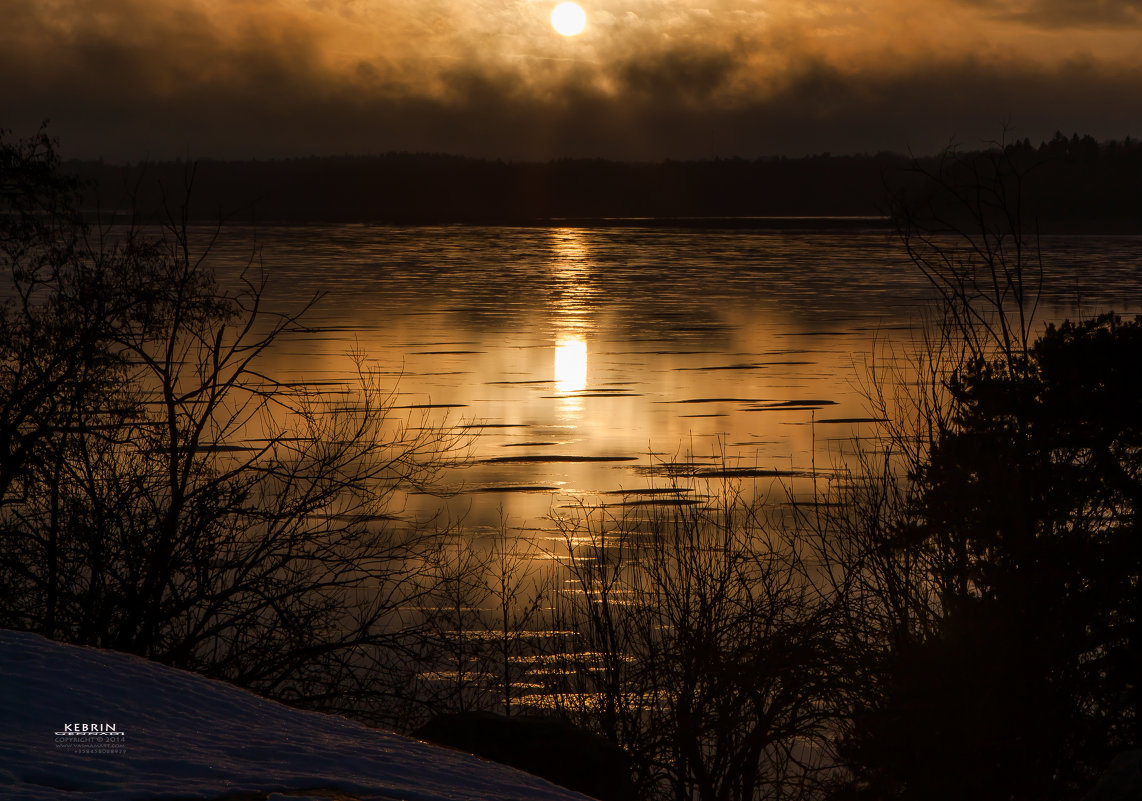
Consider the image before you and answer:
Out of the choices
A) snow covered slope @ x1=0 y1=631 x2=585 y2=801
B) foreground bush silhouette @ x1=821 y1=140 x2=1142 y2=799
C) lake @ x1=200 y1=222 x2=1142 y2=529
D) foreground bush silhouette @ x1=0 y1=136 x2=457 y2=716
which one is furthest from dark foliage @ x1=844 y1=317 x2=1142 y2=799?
snow covered slope @ x1=0 y1=631 x2=585 y2=801

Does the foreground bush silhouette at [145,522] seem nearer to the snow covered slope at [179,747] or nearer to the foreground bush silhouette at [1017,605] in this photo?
the foreground bush silhouette at [1017,605]

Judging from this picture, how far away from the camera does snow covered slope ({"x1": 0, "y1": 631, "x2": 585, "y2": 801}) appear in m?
2.76

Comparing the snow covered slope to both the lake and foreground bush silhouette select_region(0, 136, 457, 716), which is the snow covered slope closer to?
foreground bush silhouette select_region(0, 136, 457, 716)

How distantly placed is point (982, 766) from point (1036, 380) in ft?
12.4

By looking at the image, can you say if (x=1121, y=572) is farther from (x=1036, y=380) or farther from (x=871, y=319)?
(x=871, y=319)

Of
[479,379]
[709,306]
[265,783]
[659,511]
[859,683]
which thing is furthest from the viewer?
[709,306]

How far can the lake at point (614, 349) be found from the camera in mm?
21641

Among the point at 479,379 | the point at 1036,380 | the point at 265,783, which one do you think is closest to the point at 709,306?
the point at 479,379

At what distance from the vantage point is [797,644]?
11.0 meters

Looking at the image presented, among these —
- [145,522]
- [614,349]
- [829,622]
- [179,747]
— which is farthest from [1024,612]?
[614,349]

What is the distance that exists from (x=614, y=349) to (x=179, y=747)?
115 ft

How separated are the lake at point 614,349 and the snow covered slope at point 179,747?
25.6 feet

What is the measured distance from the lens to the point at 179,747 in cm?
306


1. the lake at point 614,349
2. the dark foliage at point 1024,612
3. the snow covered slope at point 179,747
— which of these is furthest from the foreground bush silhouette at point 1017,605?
the snow covered slope at point 179,747
